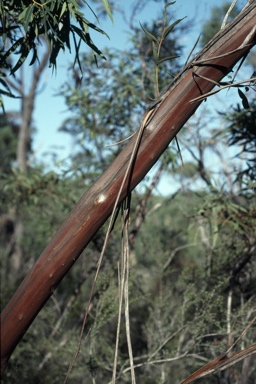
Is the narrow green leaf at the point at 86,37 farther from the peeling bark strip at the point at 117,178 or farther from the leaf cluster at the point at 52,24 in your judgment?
the peeling bark strip at the point at 117,178

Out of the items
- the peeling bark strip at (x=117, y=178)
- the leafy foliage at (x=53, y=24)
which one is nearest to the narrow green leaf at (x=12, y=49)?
the leafy foliage at (x=53, y=24)

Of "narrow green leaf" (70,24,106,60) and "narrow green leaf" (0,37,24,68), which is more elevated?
"narrow green leaf" (70,24,106,60)

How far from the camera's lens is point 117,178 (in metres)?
1.81

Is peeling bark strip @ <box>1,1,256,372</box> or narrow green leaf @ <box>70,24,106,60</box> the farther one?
narrow green leaf @ <box>70,24,106,60</box>

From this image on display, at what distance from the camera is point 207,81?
72.6 inches

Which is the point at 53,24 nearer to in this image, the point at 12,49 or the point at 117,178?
Result: the point at 12,49

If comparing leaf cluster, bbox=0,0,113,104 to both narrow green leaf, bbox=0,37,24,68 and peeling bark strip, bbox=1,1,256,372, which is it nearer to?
narrow green leaf, bbox=0,37,24,68

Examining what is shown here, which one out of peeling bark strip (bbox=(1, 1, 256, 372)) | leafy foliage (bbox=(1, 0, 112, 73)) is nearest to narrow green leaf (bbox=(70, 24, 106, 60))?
leafy foliage (bbox=(1, 0, 112, 73))

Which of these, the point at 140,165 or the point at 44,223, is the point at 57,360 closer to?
the point at 44,223

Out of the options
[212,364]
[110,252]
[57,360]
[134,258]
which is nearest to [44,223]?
[110,252]

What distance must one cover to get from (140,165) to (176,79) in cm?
37

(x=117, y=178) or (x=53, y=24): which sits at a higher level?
(x=53, y=24)

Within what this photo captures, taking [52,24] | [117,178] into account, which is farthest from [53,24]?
[117,178]

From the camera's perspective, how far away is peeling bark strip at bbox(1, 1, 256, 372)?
174 centimetres
